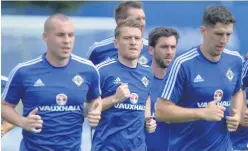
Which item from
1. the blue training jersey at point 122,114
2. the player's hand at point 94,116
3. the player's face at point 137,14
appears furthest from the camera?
the player's face at point 137,14

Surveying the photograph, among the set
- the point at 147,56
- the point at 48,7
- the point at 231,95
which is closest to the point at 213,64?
the point at 231,95

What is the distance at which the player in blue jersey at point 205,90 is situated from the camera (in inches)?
310

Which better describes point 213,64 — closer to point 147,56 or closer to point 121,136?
point 121,136

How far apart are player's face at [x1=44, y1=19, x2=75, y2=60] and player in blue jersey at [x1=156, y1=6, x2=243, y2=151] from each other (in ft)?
2.87

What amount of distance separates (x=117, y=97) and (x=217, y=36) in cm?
109

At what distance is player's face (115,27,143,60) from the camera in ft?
28.1

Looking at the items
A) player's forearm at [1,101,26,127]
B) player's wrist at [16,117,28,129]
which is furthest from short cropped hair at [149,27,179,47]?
player's wrist at [16,117,28,129]

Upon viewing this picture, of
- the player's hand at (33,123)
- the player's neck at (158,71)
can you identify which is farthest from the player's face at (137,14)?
the player's hand at (33,123)

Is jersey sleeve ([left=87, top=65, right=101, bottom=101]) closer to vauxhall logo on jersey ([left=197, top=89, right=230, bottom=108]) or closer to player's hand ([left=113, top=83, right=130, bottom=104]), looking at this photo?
player's hand ([left=113, top=83, right=130, bottom=104])

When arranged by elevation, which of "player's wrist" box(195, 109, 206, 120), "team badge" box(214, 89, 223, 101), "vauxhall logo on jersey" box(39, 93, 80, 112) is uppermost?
"team badge" box(214, 89, 223, 101)

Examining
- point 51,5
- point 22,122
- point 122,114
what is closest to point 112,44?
point 122,114

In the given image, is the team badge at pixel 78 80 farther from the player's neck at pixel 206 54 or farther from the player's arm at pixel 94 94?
the player's neck at pixel 206 54

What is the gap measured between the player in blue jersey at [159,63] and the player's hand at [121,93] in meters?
1.09

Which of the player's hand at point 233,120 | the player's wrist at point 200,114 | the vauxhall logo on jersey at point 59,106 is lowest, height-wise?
the player's hand at point 233,120
